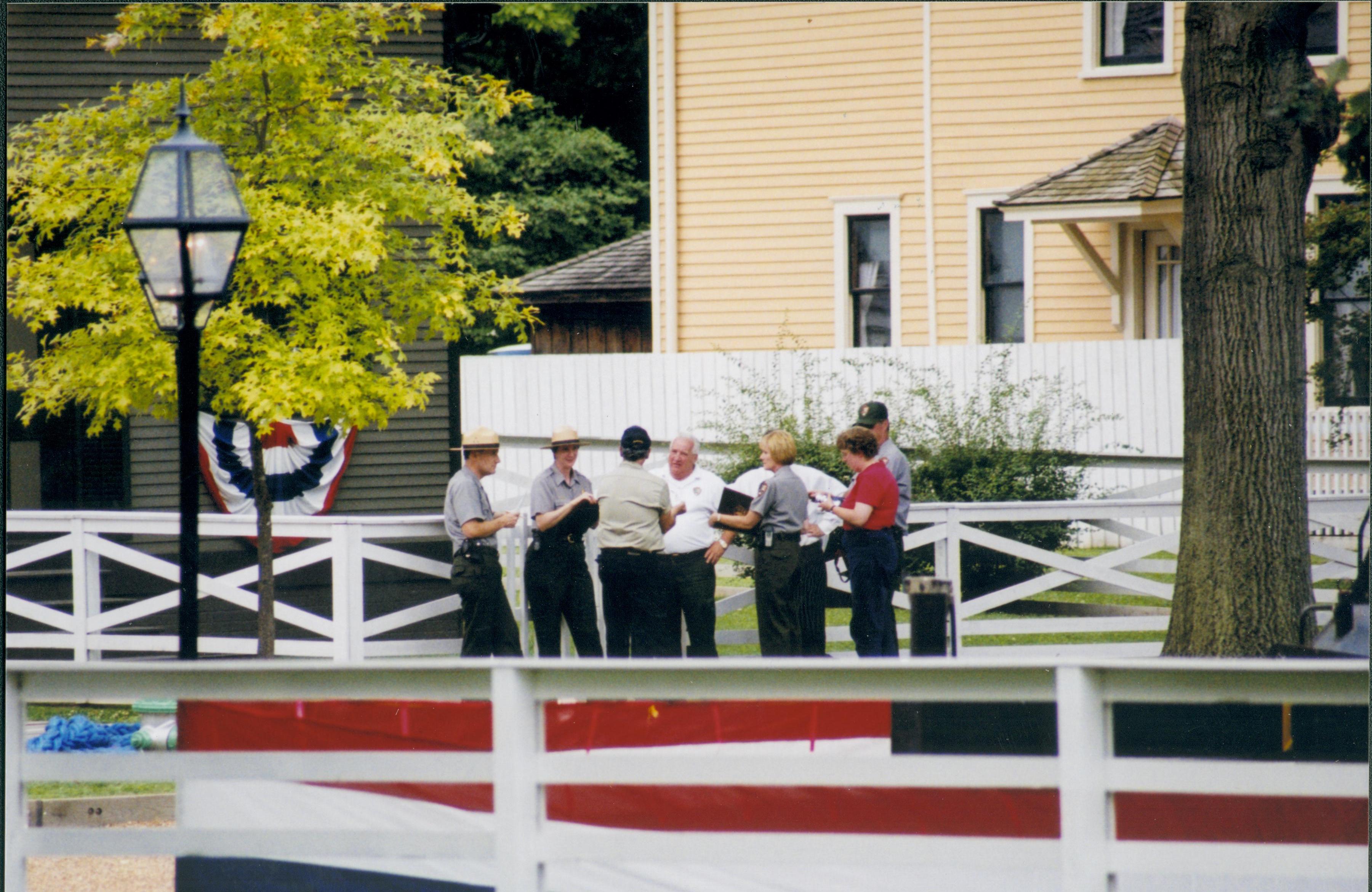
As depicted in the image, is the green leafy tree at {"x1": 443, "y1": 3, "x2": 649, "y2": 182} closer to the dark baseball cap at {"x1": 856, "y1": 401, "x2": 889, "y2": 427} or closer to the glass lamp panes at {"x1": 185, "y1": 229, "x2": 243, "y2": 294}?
the dark baseball cap at {"x1": 856, "y1": 401, "x2": 889, "y2": 427}

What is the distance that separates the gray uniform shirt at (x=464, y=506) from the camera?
8609 mm

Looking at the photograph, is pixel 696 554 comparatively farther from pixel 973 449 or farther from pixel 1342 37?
pixel 1342 37

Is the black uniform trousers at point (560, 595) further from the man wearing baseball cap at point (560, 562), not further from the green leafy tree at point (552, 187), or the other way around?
the green leafy tree at point (552, 187)

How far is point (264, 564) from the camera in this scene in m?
9.73

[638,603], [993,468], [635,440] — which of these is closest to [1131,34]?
[993,468]

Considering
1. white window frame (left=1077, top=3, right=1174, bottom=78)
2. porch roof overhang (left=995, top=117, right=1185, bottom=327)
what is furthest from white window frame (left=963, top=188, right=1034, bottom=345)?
white window frame (left=1077, top=3, right=1174, bottom=78)

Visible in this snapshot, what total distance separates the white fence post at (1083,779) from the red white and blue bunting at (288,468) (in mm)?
12301

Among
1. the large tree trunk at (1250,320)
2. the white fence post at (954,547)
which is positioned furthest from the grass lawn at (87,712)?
the large tree trunk at (1250,320)

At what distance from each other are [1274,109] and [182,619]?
6.37m

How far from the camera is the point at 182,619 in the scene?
6.00m

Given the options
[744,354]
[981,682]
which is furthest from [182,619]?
[744,354]

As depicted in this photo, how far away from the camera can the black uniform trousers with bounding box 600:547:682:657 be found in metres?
8.74

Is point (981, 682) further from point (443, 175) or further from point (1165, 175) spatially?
point (1165, 175)

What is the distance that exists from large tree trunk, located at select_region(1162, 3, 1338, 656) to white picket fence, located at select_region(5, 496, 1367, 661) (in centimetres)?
211
